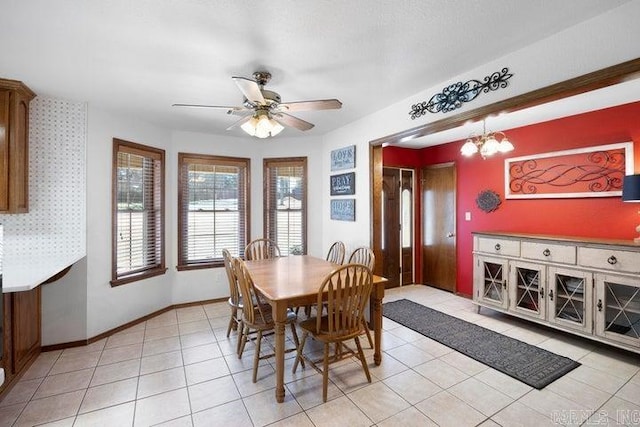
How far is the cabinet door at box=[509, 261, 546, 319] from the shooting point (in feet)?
10.4

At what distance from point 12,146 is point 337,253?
3352 mm

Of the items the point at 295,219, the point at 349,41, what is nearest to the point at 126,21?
the point at 349,41

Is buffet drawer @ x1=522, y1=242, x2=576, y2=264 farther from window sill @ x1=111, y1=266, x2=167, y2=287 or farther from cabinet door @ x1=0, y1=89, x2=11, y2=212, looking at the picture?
cabinet door @ x1=0, y1=89, x2=11, y2=212

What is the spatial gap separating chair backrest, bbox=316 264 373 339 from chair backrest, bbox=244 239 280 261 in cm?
196

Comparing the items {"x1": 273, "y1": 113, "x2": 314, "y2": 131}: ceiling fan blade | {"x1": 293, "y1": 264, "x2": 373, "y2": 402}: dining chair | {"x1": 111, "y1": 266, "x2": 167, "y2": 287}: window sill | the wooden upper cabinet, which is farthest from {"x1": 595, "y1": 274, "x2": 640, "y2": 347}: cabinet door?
the wooden upper cabinet

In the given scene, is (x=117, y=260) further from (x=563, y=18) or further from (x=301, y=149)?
(x=563, y=18)

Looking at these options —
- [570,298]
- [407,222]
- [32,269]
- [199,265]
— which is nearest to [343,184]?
[407,222]

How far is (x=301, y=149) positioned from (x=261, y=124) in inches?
89.4

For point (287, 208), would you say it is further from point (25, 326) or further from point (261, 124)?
point (25, 326)

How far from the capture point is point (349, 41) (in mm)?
1942

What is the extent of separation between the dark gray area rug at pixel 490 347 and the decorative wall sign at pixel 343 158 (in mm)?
2034

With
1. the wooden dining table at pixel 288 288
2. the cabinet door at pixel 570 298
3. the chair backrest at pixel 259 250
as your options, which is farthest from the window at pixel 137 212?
the cabinet door at pixel 570 298

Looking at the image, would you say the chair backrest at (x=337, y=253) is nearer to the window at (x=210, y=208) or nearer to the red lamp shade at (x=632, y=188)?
the window at (x=210, y=208)

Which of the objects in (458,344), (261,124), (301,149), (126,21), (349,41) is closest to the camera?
(126,21)
